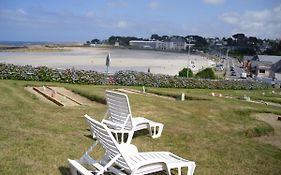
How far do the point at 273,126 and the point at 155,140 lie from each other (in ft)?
14.5

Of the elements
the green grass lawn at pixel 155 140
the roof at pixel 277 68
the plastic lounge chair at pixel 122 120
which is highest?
the plastic lounge chair at pixel 122 120

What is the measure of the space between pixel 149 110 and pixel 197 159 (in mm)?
4545

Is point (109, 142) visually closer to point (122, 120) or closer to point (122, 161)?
point (122, 161)

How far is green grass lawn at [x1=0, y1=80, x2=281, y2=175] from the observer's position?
611 centimetres

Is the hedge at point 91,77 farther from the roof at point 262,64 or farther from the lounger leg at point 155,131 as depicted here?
the roof at point 262,64

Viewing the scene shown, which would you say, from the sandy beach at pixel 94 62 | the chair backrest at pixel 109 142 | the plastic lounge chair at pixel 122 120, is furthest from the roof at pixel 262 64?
the chair backrest at pixel 109 142

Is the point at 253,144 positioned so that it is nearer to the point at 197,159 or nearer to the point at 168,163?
the point at 197,159

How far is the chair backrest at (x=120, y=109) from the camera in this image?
7.12 m

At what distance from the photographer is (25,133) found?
24.4ft

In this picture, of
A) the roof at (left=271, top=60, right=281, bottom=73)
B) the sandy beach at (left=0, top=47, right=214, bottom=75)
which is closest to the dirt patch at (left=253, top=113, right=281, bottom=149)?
the sandy beach at (left=0, top=47, right=214, bottom=75)

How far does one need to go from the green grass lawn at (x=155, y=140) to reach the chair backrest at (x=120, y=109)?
0.56 metres

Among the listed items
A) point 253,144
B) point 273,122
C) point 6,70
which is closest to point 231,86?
point 6,70

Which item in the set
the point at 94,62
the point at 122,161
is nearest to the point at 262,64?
the point at 94,62

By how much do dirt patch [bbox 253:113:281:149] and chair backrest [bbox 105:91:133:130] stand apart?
3.65m
